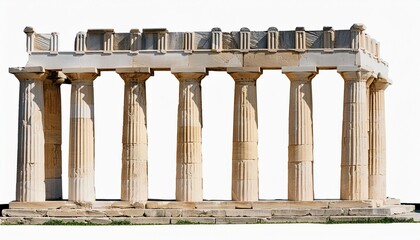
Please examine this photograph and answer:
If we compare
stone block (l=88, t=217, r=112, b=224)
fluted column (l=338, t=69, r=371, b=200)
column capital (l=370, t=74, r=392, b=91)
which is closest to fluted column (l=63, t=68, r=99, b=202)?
stone block (l=88, t=217, r=112, b=224)

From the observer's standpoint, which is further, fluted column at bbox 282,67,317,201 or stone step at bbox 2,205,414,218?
fluted column at bbox 282,67,317,201

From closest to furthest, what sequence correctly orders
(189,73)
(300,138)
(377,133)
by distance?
(300,138), (189,73), (377,133)

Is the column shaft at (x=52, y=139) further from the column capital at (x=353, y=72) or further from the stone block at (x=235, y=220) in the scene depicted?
the column capital at (x=353, y=72)

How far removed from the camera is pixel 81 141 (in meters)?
76.4

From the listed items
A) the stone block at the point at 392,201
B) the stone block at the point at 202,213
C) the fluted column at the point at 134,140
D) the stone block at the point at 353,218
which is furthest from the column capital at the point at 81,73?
the stone block at the point at 392,201

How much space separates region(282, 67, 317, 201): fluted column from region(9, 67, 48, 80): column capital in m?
15.4

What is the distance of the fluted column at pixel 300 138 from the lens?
7494 centimetres

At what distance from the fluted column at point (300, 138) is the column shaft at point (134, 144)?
9200 mm

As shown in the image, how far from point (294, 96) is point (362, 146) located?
206 inches

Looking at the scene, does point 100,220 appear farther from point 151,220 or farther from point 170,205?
point 170,205

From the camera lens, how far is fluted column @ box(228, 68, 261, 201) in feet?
247

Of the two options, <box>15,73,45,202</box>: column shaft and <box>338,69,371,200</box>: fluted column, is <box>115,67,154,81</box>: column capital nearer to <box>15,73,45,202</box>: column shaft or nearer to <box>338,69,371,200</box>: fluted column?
<box>15,73,45,202</box>: column shaft

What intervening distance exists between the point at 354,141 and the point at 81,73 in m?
17.7

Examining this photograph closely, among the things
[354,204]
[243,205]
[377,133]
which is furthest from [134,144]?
[377,133]
